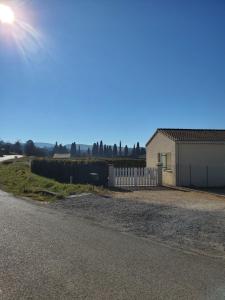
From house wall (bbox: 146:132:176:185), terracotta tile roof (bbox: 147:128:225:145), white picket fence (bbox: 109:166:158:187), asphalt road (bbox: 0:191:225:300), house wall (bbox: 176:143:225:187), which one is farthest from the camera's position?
terracotta tile roof (bbox: 147:128:225:145)

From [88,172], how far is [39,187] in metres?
5.72

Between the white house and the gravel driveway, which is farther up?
the white house

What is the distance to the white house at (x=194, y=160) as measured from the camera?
29.9 m

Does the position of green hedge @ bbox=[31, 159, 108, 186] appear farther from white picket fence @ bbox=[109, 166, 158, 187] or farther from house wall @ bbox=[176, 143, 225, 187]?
house wall @ bbox=[176, 143, 225, 187]

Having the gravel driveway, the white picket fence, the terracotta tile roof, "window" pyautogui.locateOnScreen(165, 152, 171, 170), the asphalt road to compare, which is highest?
the terracotta tile roof

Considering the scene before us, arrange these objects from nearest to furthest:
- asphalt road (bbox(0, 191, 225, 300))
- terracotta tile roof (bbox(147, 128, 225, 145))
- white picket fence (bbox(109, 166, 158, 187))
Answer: asphalt road (bbox(0, 191, 225, 300))
white picket fence (bbox(109, 166, 158, 187))
terracotta tile roof (bbox(147, 128, 225, 145))

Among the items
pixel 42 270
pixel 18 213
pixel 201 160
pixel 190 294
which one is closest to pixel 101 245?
pixel 42 270

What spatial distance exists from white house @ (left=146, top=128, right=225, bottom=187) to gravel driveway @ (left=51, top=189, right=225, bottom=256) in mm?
11599

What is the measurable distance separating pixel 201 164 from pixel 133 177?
16.3 ft

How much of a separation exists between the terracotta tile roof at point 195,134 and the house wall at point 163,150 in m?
0.43

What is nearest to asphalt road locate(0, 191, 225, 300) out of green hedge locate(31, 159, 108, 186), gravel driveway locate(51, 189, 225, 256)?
gravel driveway locate(51, 189, 225, 256)

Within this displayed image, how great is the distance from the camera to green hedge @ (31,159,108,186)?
2886cm

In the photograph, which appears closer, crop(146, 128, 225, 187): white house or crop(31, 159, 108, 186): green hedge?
crop(31, 159, 108, 186): green hedge

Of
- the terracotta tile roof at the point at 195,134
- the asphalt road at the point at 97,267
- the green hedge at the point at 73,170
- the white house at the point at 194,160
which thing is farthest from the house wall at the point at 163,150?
the asphalt road at the point at 97,267
